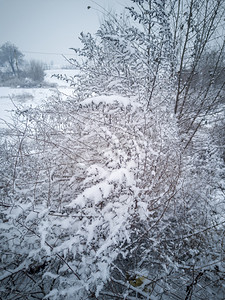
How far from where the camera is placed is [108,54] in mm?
3393

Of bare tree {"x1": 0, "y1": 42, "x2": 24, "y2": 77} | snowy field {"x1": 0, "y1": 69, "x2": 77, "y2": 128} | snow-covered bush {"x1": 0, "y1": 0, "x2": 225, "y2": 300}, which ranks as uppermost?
bare tree {"x1": 0, "y1": 42, "x2": 24, "y2": 77}

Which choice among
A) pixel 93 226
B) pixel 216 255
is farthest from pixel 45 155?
pixel 216 255

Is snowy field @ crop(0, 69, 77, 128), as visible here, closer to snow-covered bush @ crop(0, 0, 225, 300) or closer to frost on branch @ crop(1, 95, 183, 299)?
snow-covered bush @ crop(0, 0, 225, 300)

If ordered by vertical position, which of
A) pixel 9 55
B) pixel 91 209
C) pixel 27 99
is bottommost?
pixel 91 209

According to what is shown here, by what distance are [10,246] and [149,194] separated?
2.02 metres

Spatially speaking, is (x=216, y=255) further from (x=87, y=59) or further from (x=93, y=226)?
(x=87, y=59)

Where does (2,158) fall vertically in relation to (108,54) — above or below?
below

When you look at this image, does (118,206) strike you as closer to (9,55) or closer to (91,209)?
(91,209)

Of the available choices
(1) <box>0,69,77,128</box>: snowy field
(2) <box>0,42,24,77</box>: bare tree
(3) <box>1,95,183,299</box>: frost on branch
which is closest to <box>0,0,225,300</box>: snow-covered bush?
(3) <box>1,95,183,299</box>: frost on branch

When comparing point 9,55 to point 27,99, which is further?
point 9,55

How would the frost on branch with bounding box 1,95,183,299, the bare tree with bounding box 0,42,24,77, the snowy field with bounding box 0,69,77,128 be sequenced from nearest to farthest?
the frost on branch with bounding box 1,95,183,299, the snowy field with bounding box 0,69,77,128, the bare tree with bounding box 0,42,24,77

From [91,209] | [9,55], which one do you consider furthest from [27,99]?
[9,55]

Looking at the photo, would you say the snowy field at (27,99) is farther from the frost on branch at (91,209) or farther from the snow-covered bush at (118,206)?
the frost on branch at (91,209)

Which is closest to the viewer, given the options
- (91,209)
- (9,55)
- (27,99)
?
(91,209)
